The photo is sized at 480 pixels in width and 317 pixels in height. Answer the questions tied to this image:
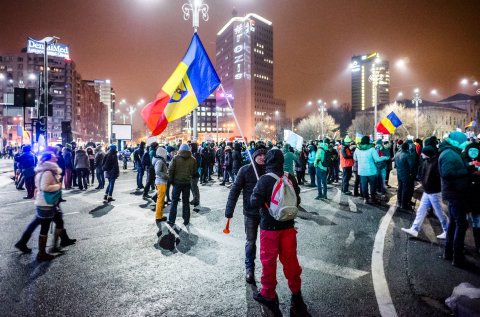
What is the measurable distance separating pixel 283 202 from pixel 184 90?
151 inches

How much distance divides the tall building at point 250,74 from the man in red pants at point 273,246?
504 feet

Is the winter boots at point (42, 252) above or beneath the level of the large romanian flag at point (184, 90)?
beneath

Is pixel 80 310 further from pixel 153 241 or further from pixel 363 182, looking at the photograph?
pixel 363 182

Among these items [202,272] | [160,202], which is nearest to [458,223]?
[202,272]

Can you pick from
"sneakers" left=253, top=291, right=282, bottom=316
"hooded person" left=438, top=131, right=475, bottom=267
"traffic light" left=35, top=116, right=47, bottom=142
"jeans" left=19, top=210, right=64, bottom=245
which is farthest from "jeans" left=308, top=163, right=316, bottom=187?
"traffic light" left=35, top=116, right=47, bottom=142

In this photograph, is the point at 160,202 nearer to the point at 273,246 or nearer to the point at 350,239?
the point at 350,239

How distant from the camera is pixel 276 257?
12.6 feet

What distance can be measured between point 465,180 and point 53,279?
251 inches

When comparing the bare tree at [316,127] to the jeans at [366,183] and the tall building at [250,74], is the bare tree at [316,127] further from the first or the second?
the tall building at [250,74]

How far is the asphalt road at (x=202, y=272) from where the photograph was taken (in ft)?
13.0

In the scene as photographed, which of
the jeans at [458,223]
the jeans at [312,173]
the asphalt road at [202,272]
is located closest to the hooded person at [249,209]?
the asphalt road at [202,272]

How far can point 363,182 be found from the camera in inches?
406

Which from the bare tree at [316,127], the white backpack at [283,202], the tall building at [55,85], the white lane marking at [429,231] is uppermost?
the tall building at [55,85]

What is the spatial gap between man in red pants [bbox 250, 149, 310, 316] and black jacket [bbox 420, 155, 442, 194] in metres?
3.84
